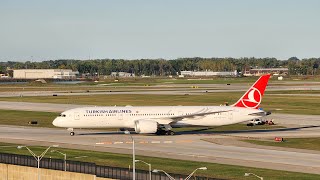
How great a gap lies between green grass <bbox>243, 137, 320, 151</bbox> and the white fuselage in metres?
8.88

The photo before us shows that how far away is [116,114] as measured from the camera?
100m

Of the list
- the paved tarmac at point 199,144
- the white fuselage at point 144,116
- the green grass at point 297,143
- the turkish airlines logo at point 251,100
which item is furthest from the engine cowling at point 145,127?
the green grass at point 297,143

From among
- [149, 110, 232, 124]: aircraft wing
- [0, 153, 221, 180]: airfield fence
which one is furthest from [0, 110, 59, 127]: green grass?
[0, 153, 221, 180]: airfield fence

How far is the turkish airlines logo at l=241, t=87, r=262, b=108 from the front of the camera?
103m

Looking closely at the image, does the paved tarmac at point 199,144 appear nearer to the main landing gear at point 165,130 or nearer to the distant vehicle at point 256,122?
the main landing gear at point 165,130

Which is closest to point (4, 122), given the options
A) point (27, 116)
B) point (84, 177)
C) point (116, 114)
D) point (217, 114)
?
point (27, 116)

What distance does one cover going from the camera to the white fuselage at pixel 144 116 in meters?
100

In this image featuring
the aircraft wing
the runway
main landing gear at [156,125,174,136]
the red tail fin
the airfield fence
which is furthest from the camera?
the red tail fin

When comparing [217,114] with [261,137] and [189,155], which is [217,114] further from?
[189,155]

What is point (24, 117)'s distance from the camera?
13738cm

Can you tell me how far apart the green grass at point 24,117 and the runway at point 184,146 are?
947 centimetres

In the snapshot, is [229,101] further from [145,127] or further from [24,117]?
[145,127]

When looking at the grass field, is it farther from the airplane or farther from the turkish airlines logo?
the airplane

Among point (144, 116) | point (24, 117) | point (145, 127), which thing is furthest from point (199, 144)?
point (24, 117)
